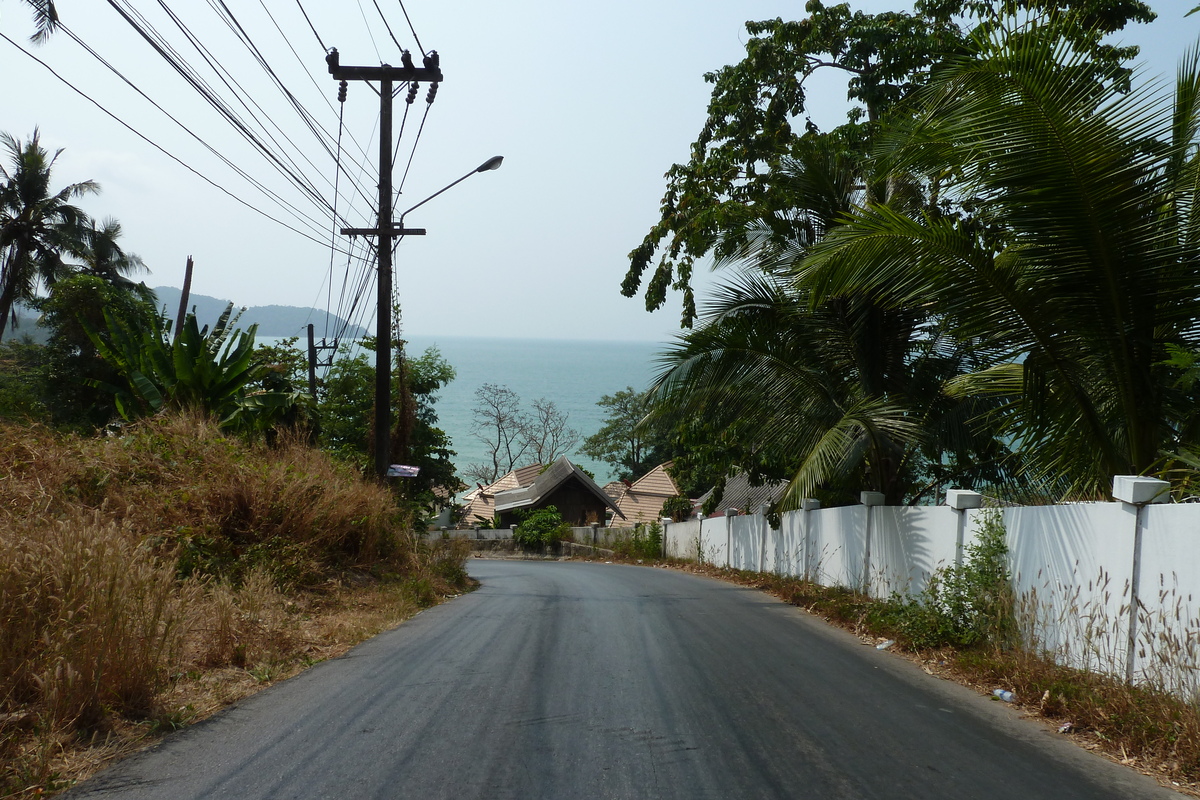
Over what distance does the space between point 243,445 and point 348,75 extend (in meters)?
8.39

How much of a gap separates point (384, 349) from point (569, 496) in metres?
32.3

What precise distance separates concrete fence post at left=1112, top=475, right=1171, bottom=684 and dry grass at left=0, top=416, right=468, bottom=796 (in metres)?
6.25

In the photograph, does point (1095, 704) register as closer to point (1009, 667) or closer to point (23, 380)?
point (1009, 667)

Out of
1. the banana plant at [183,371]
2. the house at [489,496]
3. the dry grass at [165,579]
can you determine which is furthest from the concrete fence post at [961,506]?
the house at [489,496]

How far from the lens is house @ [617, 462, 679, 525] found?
53094mm

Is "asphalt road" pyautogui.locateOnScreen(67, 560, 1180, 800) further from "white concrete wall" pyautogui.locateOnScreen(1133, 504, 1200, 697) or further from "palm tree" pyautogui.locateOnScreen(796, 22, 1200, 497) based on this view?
"palm tree" pyautogui.locateOnScreen(796, 22, 1200, 497)

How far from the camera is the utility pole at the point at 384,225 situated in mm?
17797

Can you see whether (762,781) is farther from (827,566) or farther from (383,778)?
(827,566)

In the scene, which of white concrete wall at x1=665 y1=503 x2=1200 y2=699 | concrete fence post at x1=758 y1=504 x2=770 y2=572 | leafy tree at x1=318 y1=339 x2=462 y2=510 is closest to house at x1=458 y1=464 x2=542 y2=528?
leafy tree at x1=318 y1=339 x2=462 y2=510

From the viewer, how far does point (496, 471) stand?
224ft

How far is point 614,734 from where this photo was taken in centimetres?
554

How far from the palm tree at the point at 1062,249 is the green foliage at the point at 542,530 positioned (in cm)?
3485

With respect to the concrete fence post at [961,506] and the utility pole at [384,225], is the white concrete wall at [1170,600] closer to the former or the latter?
the concrete fence post at [961,506]

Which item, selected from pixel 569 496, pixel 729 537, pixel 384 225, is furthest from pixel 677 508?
pixel 384 225
